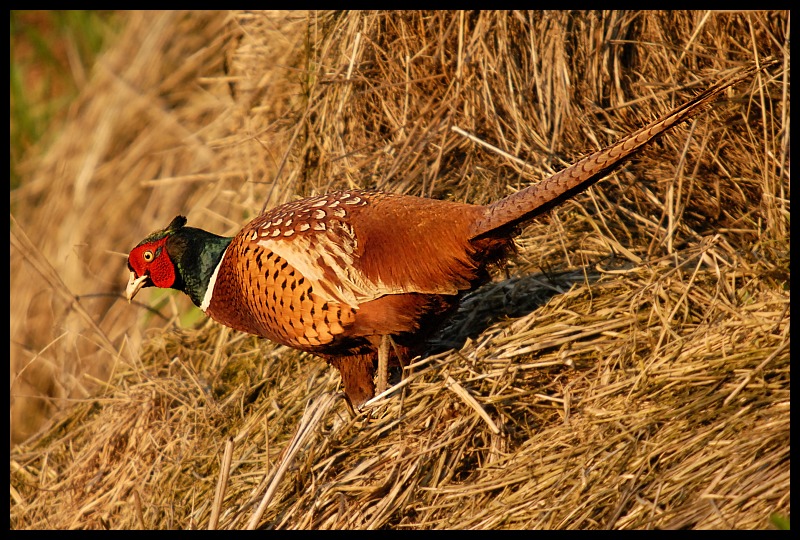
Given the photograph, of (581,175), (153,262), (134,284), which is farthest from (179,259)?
(581,175)

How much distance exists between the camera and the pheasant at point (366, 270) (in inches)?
124

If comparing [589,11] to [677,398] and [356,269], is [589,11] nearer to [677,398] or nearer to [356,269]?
[356,269]

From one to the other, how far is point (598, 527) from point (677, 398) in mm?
539

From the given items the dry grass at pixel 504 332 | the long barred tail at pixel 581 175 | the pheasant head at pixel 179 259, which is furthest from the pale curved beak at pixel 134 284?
the long barred tail at pixel 581 175

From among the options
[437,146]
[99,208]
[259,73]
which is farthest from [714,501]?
[99,208]

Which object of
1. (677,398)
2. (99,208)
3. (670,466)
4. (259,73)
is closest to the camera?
(670,466)

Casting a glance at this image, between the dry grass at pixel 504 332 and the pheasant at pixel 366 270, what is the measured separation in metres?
0.22

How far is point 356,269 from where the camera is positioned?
3.21m

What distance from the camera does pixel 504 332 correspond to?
11.2 feet

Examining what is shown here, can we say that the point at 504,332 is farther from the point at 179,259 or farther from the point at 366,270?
the point at 179,259

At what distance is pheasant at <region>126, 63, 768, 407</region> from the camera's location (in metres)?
3.14

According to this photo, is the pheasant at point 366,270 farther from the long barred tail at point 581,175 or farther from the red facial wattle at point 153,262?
the red facial wattle at point 153,262
